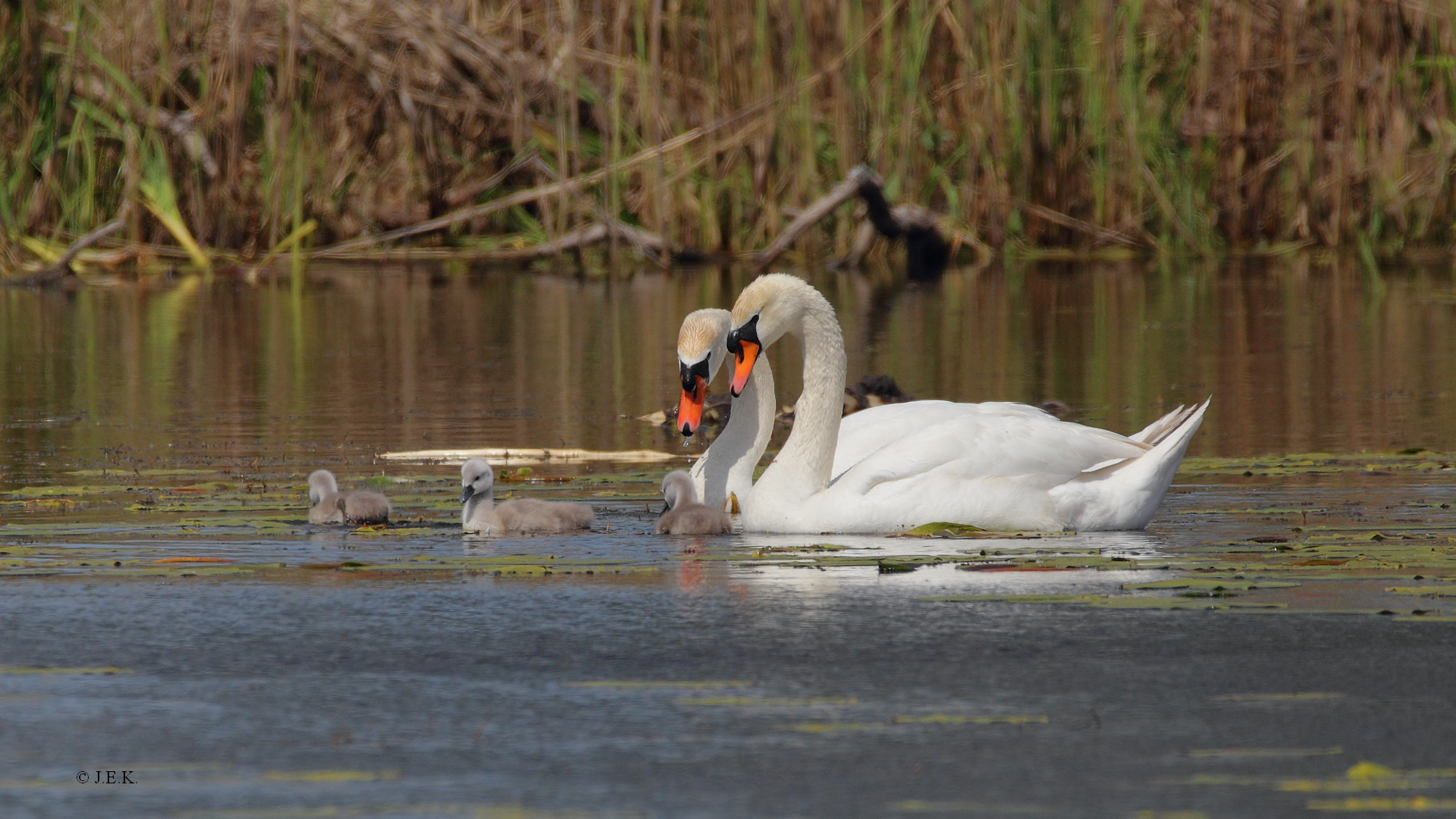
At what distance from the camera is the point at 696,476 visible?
7957 millimetres

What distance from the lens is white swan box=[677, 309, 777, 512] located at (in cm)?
773

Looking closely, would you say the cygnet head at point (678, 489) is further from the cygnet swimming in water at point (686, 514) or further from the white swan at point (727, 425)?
the white swan at point (727, 425)

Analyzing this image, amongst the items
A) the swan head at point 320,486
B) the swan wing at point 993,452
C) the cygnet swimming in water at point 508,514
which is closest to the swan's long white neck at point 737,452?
the swan wing at point 993,452

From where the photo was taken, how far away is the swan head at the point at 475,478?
6930 millimetres

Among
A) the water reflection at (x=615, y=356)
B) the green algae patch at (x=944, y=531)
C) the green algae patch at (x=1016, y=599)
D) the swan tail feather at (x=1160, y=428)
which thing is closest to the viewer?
the green algae patch at (x=1016, y=599)

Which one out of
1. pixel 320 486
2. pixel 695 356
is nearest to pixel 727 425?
pixel 695 356

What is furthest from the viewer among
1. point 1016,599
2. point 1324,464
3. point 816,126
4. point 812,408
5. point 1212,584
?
point 816,126

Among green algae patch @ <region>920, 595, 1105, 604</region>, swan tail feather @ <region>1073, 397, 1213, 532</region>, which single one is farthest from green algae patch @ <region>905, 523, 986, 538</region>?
green algae patch @ <region>920, 595, 1105, 604</region>

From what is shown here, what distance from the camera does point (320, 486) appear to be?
7199mm

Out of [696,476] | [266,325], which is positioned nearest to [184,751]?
[696,476]

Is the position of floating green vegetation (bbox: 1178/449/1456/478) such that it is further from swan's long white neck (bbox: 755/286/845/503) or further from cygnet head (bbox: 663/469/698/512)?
cygnet head (bbox: 663/469/698/512)

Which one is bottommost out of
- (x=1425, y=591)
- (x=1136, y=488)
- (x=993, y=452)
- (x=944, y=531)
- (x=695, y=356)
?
(x=1425, y=591)

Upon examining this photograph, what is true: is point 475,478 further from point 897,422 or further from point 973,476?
point 897,422

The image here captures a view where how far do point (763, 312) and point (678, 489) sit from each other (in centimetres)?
96
